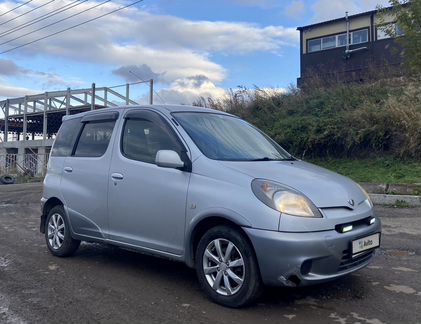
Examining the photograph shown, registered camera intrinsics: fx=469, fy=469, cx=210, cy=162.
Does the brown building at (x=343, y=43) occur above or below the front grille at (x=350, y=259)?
above

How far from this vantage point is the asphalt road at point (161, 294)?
404 cm

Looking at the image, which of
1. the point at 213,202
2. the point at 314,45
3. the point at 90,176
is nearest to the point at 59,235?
the point at 90,176

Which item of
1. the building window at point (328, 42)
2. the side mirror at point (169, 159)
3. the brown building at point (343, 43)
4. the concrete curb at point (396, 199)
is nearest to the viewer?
the side mirror at point (169, 159)

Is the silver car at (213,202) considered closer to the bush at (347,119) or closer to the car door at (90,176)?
the car door at (90,176)

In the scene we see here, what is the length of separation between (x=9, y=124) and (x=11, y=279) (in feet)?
139

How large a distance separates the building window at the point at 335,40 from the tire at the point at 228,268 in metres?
29.3

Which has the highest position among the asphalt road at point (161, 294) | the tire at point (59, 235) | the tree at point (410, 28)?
the tree at point (410, 28)

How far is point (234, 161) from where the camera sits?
4590 mm

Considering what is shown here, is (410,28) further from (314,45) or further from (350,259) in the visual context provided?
(314,45)

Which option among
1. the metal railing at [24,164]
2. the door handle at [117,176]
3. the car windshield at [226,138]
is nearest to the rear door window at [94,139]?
the door handle at [117,176]

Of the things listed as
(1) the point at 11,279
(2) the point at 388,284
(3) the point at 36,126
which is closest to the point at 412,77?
(2) the point at 388,284

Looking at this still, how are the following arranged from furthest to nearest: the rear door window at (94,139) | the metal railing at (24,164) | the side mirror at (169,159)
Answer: the metal railing at (24,164)
the rear door window at (94,139)
the side mirror at (169,159)

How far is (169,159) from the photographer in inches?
180

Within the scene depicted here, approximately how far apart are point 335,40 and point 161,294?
30.5 meters
